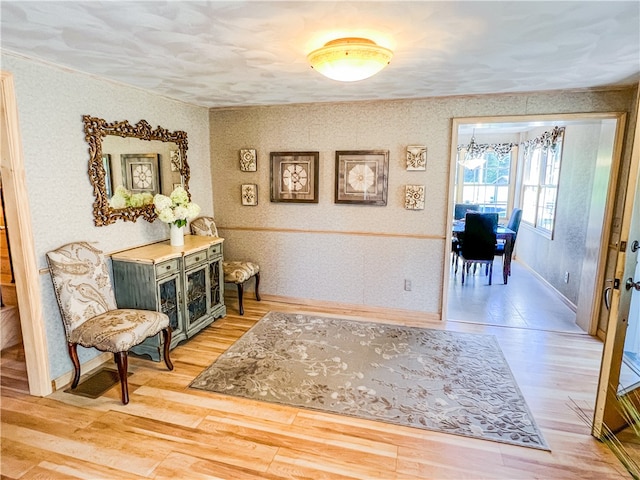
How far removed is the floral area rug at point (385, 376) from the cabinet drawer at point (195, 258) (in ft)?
2.82

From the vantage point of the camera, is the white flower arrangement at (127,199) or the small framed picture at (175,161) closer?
the white flower arrangement at (127,199)

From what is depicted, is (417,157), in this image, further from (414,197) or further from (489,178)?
(489,178)

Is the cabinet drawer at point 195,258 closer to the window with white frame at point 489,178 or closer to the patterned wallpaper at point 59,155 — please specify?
the patterned wallpaper at point 59,155

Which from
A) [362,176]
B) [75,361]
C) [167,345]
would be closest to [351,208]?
[362,176]

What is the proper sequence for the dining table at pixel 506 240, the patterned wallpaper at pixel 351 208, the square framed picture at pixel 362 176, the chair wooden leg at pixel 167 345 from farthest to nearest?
1. the dining table at pixel 506 240
2. the square framed picture at pixel 362 176
3. the patterned wallpaper at pixel 351 208
4. the chair wooden leg at pixel 167 345

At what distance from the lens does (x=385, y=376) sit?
293 centimetres

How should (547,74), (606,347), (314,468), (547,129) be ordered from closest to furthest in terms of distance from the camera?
(314,468), (606,347), (547,74), (547,129)

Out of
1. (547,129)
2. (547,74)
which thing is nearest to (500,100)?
(547,74)

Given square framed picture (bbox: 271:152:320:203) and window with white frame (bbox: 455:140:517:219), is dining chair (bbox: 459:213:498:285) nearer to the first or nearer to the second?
square framed picture (bbox: 271:152:320:203)

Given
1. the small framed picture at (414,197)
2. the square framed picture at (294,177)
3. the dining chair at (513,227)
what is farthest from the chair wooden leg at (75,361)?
the dining chair at (513,227)

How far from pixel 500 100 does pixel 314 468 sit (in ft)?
11.7

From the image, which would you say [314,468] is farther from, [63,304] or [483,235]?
[483,235]

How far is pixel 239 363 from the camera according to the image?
3127 mm

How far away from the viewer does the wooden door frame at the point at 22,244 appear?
238 cm
